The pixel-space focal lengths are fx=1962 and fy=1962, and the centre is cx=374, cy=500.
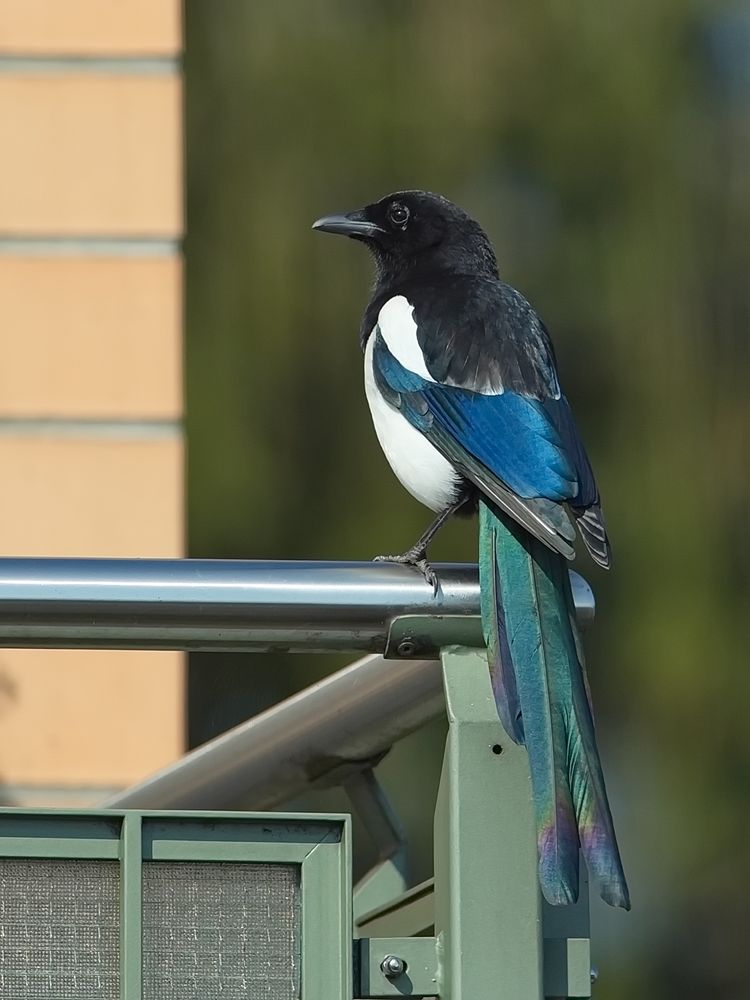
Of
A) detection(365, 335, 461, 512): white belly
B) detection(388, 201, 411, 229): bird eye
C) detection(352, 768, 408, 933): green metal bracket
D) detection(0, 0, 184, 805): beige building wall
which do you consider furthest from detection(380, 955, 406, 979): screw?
detection(388, 201, 411, 229): bird eye

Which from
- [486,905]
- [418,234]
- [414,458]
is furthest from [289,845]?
[418,234]

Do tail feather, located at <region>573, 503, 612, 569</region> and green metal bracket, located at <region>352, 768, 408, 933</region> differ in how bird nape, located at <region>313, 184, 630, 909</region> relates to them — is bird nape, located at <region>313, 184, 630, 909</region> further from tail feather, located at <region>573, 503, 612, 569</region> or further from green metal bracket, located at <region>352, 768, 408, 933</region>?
green metal bracket, located at <region>352, 768, 408, 933</region>

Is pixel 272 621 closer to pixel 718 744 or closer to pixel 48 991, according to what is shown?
pixel 48 991

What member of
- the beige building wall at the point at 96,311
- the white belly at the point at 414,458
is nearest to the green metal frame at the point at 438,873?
the white belly at the point at 414,458

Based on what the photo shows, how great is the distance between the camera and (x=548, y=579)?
1.95 m

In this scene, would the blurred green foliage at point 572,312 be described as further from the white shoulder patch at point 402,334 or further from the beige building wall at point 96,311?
the white shoulder patch at point 402,334

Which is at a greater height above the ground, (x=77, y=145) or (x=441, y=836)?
(x=77, y=145)

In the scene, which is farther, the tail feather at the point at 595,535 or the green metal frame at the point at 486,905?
the tail feather at the point at 595,535

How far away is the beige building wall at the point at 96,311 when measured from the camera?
11.5ft

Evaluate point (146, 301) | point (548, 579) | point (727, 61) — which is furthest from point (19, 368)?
point (727, 61)

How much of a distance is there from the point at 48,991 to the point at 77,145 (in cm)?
253

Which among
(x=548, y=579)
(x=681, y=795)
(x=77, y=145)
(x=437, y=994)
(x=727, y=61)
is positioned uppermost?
(x=727, y=61)

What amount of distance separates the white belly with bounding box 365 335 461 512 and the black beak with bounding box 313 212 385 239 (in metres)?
0.66

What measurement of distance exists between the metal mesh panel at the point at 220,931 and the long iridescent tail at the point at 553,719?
20 cm
